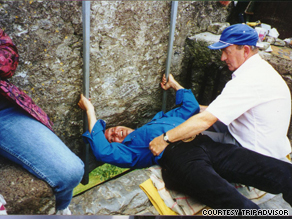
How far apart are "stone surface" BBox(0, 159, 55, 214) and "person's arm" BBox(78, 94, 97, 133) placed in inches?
24.9

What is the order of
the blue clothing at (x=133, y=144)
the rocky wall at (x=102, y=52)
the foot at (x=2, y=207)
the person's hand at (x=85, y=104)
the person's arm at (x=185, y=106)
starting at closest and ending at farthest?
1. the foot at (x=2, y=207)
2. the rocky wall at (x=102, y=52)
3. the blue clothing at (x=133, y=144)
4. the person's hand at (x=85, y=104)
5. the person's arm at (x=185, y=106)

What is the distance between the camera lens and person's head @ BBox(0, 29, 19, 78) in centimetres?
124

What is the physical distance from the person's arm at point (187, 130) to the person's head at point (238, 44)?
48cm

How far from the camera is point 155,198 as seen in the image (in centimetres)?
170

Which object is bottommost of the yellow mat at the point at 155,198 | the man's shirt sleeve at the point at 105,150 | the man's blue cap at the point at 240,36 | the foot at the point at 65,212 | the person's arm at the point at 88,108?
the yellow mat at the point at 155,198

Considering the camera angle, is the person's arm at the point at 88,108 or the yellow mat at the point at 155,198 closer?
the yellow mat at the point at 155,198

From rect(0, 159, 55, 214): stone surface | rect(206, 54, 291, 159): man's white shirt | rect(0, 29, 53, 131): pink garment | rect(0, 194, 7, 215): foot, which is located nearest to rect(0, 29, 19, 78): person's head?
rect(0, 29, 53, 131): pink garment

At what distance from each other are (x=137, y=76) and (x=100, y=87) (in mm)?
361

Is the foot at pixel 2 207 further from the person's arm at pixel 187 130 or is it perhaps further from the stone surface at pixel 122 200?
the person's arm at pixel 187 130

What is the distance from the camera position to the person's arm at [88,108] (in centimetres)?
186

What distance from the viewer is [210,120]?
5.37 ft

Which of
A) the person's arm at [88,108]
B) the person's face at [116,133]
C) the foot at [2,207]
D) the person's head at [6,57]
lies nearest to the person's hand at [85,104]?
the person's arm at [88,108]

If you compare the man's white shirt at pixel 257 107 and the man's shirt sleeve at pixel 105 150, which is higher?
the man's white shirt at pixel 257 107

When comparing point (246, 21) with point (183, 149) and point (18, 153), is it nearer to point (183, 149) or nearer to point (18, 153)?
point (183, 149)
